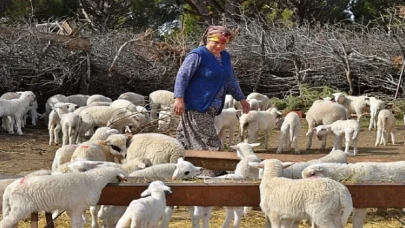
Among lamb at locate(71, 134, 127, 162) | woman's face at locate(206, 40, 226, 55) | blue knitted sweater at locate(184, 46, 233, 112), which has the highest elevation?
woman's face at locate(206, 40, 226, 55)

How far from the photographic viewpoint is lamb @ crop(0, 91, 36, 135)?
12844 millimetres

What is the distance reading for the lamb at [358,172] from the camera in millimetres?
5438

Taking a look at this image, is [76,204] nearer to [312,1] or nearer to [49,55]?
[49,55]

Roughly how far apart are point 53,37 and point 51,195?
33.5 feet

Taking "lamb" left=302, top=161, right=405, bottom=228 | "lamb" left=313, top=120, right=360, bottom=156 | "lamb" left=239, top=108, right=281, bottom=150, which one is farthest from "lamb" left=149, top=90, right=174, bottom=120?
"lamb" left=302, top=161, right=405, bottom=228

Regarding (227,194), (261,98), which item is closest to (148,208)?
(227,194)

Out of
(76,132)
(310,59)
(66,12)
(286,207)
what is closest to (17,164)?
(76,132)

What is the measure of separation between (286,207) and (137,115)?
655 cm

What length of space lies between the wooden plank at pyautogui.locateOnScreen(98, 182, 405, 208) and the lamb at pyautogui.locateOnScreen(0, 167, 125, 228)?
0.13 meters

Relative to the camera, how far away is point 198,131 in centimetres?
716

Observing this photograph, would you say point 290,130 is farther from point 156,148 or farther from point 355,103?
point 156,148

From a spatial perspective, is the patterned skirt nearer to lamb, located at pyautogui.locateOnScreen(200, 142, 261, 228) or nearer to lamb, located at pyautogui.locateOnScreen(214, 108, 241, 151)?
lamb, located at pyautogui.locateOnScreen(200, 142, 261, 228)

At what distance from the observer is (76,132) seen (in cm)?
1139

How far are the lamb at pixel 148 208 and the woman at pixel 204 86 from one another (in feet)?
6.11
